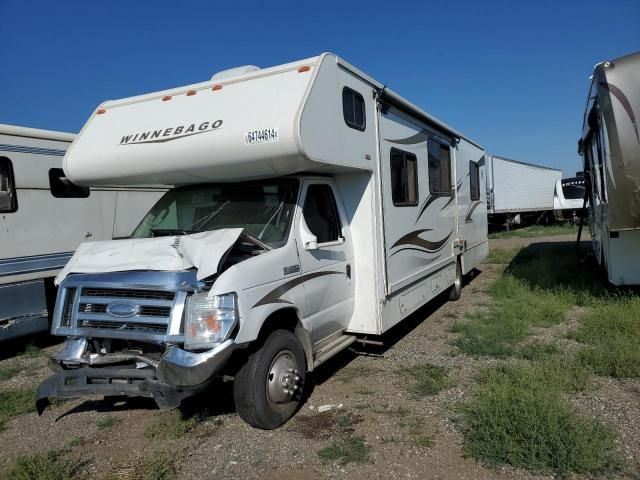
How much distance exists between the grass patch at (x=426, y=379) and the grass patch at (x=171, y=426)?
2008 millimetres

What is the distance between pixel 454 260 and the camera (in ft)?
28.6

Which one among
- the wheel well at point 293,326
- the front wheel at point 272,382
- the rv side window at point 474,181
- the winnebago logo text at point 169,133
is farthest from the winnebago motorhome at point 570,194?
the winnebago logo text at point 169,133

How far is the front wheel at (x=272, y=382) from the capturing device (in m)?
3.86

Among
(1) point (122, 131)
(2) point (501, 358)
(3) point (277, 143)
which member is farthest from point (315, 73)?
(2) point (501, 358)

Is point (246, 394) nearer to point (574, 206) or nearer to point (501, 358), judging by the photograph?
point (501, 358)

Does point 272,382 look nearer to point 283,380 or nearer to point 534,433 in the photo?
point 283,380

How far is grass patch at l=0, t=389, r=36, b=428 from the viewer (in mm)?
4812

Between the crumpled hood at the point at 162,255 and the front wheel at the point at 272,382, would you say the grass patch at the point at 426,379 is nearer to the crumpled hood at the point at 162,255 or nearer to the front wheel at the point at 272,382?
the front wheel at the point at 272,382

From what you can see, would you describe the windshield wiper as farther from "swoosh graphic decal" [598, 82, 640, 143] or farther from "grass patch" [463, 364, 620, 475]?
"swoosh graphic decal" [598, 82, 640, 143]

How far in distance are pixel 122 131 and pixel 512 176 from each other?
23.7 m

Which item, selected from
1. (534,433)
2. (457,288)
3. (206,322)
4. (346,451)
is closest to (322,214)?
(206,322)

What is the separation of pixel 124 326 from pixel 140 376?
394mm

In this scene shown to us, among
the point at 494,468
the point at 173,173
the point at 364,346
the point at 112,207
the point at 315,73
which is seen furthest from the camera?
the point at 112,207

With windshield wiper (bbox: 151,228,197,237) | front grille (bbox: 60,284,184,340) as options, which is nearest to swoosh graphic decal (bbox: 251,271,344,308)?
front grille (bbox: 60,284,184,340)
